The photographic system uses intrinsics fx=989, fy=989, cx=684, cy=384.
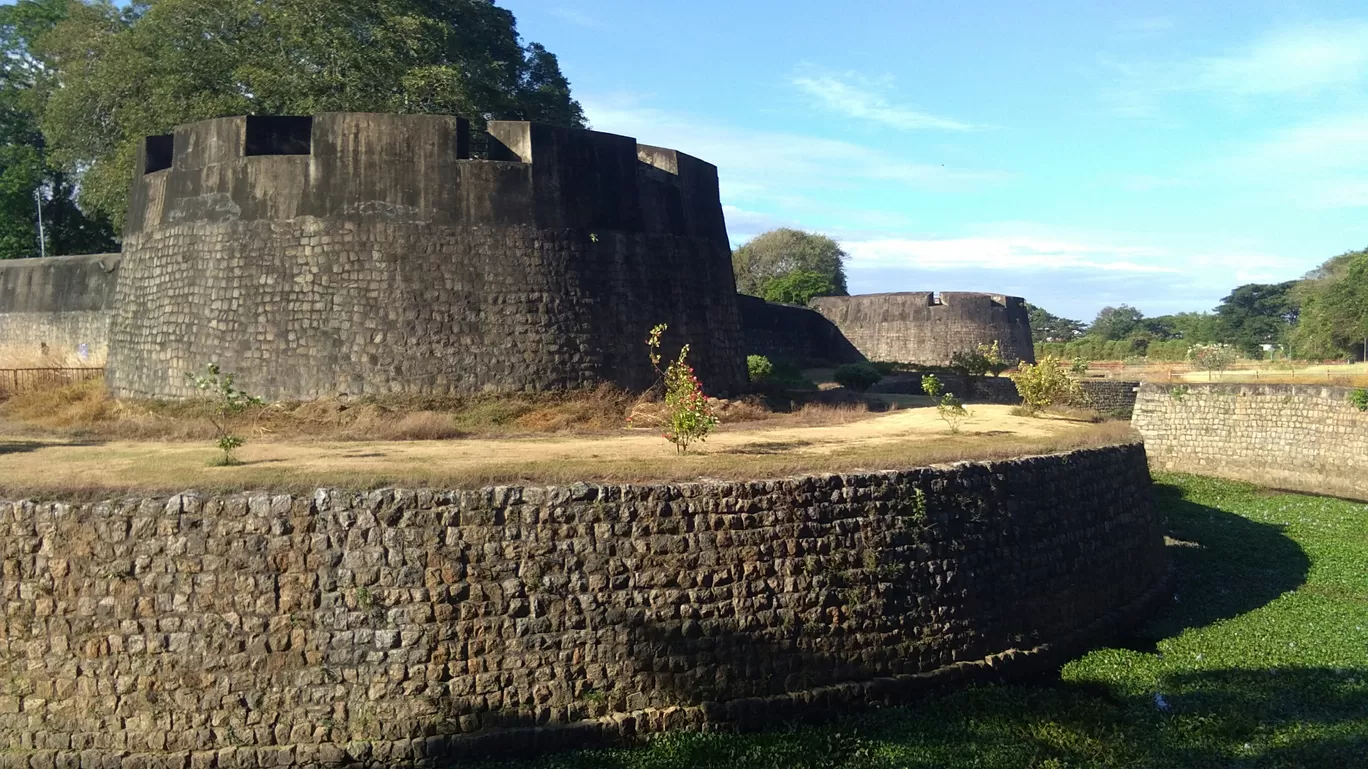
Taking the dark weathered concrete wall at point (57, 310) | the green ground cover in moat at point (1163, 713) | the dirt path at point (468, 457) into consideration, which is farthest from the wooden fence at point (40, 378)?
the green ground cover in moat at point (1163, 713)

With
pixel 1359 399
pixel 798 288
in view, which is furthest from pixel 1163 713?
pixel 798 288

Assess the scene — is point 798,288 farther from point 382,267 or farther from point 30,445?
point 30,445

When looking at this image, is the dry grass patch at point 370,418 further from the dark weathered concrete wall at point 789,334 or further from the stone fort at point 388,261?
the dark weathered concrete wall at point 789,334

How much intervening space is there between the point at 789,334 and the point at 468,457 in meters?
19.5

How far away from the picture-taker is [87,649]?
6191 mm

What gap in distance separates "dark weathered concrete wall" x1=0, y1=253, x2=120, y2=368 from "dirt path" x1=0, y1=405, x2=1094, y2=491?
639cm

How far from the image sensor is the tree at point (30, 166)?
23.4m

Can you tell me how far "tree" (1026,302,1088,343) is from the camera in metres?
75.6

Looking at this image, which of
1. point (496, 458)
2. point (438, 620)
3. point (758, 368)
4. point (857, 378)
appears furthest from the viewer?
point (857, 378)

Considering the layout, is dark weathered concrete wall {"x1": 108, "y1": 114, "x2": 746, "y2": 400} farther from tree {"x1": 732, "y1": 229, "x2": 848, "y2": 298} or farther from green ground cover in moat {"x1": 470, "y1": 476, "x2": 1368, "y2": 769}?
tree {"x1": 732, "y1": 229, "x2": 848, "y2": 298}

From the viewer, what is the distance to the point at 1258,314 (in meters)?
55.7

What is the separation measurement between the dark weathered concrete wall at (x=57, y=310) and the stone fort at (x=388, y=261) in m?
2.75

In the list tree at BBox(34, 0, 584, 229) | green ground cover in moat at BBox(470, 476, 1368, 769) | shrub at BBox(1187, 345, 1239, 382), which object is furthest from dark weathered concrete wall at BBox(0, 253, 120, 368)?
shrub at BBox(1187, 345, 1239, 382)

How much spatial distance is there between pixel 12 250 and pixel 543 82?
44.7ft
